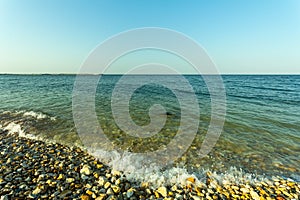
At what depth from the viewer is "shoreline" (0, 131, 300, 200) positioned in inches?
153

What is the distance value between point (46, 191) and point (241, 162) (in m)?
6.24

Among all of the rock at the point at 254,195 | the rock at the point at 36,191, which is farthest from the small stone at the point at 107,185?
the rock at the point at 254,195

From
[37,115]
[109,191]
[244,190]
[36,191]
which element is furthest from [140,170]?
[37,115]

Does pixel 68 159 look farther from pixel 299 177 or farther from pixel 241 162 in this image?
pixel 299 177

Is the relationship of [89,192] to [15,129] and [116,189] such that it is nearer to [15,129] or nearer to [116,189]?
[116,189]

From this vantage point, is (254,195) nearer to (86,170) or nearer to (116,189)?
(116,189)

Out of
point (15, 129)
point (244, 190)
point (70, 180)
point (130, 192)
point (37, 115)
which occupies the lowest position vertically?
point (244, 190)

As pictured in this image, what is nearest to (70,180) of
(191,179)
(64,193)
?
(64,193)

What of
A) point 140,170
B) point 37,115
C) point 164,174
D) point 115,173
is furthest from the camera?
point 37,115

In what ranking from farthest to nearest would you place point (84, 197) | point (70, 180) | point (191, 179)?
point (191, 179) → point (70, 180) → point (84, 197)

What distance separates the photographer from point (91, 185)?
4.16 metres

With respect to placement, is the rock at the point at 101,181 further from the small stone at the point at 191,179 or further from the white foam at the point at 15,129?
the white foam at the point at 15,129

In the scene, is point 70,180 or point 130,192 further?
point 70,180

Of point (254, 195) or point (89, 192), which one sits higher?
point (89, 192)
